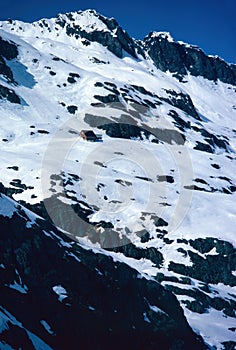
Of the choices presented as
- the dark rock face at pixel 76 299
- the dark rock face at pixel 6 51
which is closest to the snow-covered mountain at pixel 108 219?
the dark rock face at pixel 76 299

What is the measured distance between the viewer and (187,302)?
317 feet

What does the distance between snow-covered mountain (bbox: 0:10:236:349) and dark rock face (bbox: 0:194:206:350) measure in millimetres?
162

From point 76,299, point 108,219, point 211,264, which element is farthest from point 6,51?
point 76,299

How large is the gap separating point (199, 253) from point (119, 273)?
3826 cm

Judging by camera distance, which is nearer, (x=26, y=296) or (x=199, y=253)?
(x=26, y=296)

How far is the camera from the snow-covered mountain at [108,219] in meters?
65.1

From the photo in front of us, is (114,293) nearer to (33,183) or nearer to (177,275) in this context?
(177,275)

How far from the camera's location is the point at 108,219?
365ft

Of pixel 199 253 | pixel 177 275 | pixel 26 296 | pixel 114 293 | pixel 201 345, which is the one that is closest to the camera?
pixel 26 296

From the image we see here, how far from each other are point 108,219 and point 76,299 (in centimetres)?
4529

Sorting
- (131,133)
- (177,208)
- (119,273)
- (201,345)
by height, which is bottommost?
(201,345)

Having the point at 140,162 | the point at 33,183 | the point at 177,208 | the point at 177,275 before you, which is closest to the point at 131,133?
the point at 140,162

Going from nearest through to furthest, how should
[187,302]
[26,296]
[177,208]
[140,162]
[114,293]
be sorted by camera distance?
[26,296]
[114,293]
[187,302]
[177,208]
[140,162]

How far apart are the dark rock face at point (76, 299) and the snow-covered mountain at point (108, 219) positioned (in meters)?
0.16
